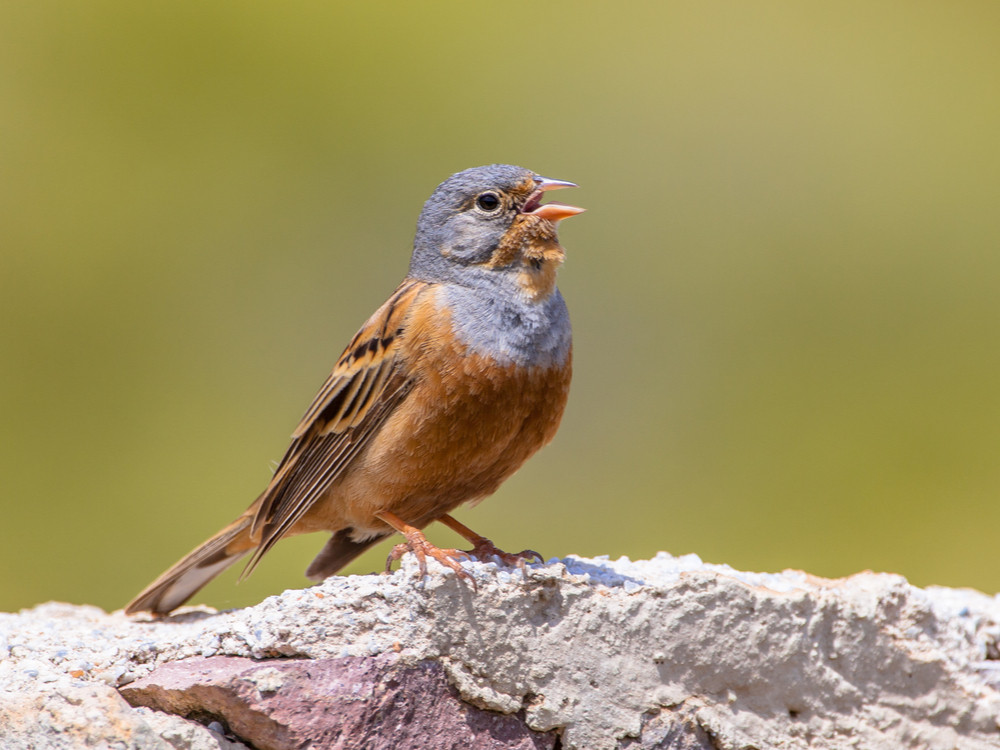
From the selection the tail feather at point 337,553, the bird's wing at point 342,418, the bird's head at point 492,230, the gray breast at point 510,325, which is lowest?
the tail feather at point 337,553

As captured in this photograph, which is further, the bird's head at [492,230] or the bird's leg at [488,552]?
the bird's head at [492,230]

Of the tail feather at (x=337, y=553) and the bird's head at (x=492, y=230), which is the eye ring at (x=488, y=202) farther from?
the tail feather at (x=337, y=553)

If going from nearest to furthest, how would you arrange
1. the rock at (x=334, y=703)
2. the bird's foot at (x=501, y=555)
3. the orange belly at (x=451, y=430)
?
the rock at (x=334, y=703) < the bird's foot at (x=501, y=555) < the orange belly at (x=451, y=430)

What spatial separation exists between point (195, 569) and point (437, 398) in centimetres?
→ 171

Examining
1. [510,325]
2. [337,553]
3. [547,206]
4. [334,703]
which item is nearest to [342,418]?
[337,553]

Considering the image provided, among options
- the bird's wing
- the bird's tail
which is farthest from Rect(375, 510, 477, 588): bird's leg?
the bird's tail

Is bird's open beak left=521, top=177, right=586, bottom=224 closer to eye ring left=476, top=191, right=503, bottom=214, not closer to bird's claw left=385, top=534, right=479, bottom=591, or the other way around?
eye ring left=476, top=191, right=503, bottom=214

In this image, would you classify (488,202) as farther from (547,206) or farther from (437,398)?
(437,398)

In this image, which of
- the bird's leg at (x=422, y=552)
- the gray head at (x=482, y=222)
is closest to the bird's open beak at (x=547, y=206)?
the gray head at (x=482, y=222)

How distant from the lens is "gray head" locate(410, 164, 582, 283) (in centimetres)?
580

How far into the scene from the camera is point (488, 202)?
595 centimetres

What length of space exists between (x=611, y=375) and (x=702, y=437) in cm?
100

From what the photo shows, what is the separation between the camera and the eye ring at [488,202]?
19.5 ft

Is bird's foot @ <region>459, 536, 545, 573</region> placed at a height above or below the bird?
below
